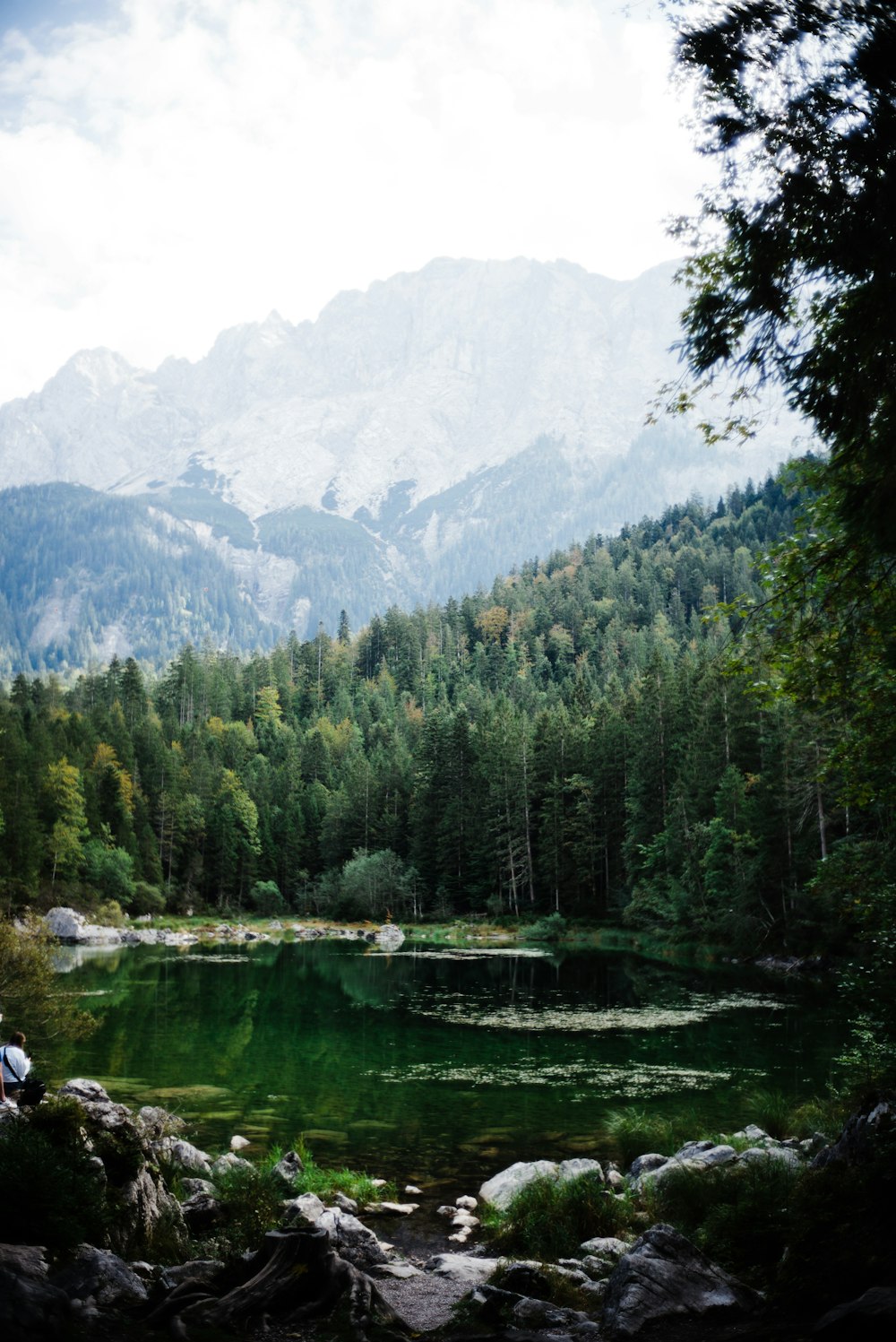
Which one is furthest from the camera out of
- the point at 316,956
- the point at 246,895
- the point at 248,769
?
the point at 248,769

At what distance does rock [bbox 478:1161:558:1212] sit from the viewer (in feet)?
46.8

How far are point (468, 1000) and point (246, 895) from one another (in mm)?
65221

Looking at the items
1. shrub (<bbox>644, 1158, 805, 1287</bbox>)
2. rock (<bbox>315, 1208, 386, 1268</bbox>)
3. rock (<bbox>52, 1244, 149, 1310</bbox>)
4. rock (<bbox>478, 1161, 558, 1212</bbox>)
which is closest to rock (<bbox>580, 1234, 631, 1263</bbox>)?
shrub (<bbox>644, 1158, 805, 1287</bbox>)

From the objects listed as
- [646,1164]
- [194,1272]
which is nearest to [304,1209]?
[194,1272]

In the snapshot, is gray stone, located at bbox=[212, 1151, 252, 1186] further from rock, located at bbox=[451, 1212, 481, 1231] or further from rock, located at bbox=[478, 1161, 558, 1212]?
rock, located at bbox=[478, 1161, 558, 1212]

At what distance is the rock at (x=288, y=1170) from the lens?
14672 millimetres

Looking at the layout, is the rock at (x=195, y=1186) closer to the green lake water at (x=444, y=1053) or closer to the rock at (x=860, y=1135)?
the green lake water at (x=444, y=1053)

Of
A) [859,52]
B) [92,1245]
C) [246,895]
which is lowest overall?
[246,895]

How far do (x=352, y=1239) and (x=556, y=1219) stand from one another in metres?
2.92

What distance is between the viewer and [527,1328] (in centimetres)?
832

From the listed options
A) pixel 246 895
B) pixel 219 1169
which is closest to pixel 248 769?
pixel 246 895

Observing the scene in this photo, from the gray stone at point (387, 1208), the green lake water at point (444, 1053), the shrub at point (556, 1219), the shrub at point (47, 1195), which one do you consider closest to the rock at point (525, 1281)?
the shrub at point (556, 1219)

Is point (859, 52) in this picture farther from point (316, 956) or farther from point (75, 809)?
point (75, 809)

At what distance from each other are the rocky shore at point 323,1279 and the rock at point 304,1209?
0.03 meters
